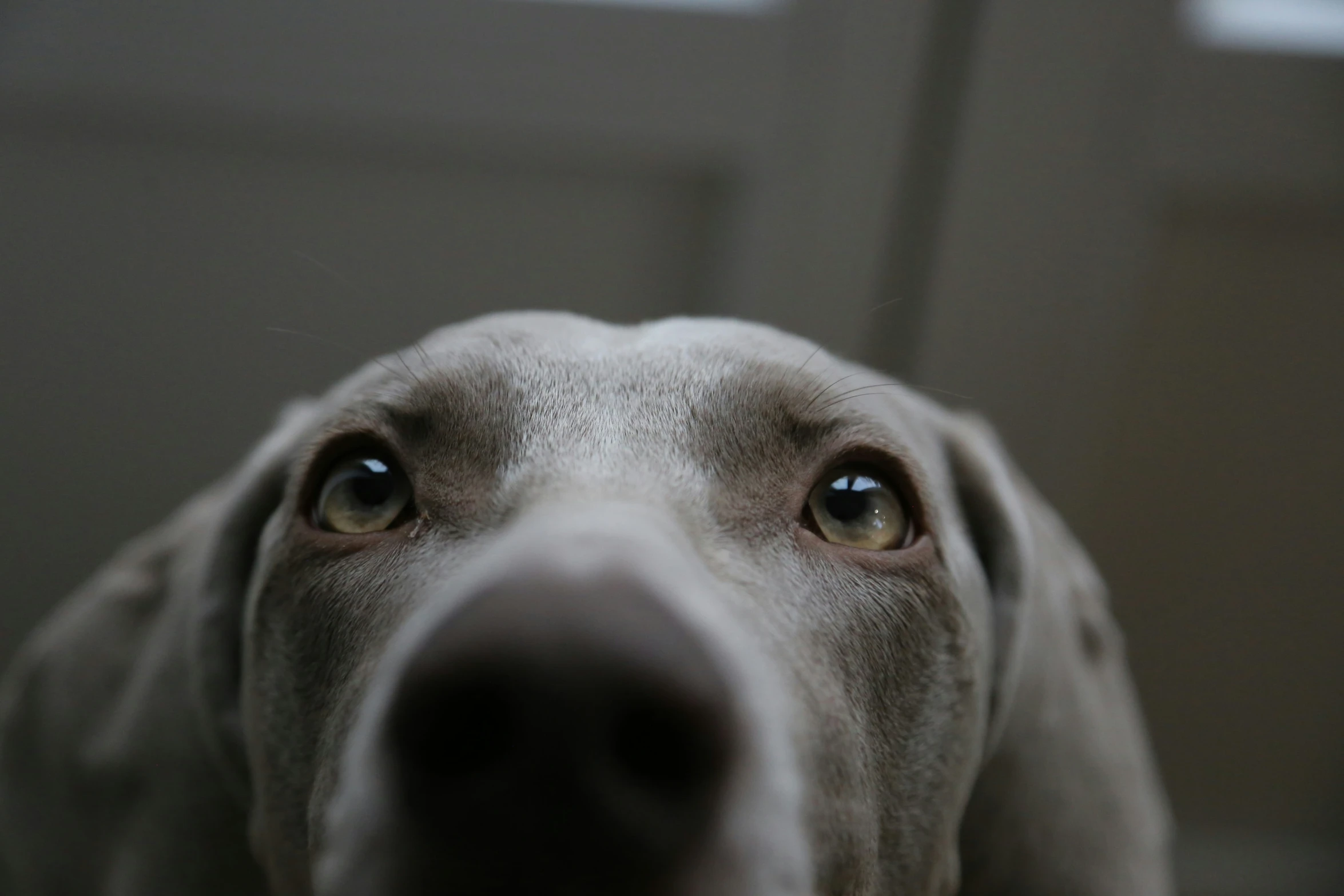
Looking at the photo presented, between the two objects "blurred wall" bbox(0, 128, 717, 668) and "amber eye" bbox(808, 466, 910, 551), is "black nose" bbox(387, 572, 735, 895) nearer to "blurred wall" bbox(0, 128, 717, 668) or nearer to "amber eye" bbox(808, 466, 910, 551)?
Result: "amber eye" bbox(808, 466, 910, 551)

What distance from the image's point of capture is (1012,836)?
3.48 ft

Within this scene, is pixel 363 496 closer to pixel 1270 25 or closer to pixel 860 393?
pixel 860 393

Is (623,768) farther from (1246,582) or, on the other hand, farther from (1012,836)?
(1246,582)

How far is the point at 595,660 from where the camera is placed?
552 millimetres

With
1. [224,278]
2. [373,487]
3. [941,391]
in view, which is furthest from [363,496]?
[224,278]

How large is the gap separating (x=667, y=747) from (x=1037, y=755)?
2.09 ft

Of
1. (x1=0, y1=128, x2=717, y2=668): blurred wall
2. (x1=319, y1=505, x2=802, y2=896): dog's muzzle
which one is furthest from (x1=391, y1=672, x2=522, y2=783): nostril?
(x1=0, y1=128, x2=717, y2=668): blurred wall

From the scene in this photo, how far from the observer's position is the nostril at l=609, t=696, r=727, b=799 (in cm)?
56

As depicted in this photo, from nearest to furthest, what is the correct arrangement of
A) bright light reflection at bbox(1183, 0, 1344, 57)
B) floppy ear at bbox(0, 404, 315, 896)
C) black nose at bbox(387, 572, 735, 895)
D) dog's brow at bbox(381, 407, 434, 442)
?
1. black nose at bbox(387, 572, 735, 895)
2. dog's brow at bbox(381, 407, 434, 442)
3. floppy ear at bbox(0, 404, 315, 896)
4. bright light reflection at bbox(1183, 0, 1344, 57)

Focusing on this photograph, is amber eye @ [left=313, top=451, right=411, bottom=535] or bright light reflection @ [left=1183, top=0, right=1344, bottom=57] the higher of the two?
bright light reflection @ [left=1183, top=0, right=1344, bottom=57]

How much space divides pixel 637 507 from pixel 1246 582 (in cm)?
183

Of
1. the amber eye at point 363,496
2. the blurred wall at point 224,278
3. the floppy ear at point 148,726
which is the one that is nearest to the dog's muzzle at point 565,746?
the amber eye at point 363,496

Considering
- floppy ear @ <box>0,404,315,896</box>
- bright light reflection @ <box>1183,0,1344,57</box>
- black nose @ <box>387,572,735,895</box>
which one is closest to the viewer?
black nose @ <box>387,572,735,895</box>

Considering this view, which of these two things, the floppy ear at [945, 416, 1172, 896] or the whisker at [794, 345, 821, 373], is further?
the floppy ear at [945, 416, 1172, 896]
